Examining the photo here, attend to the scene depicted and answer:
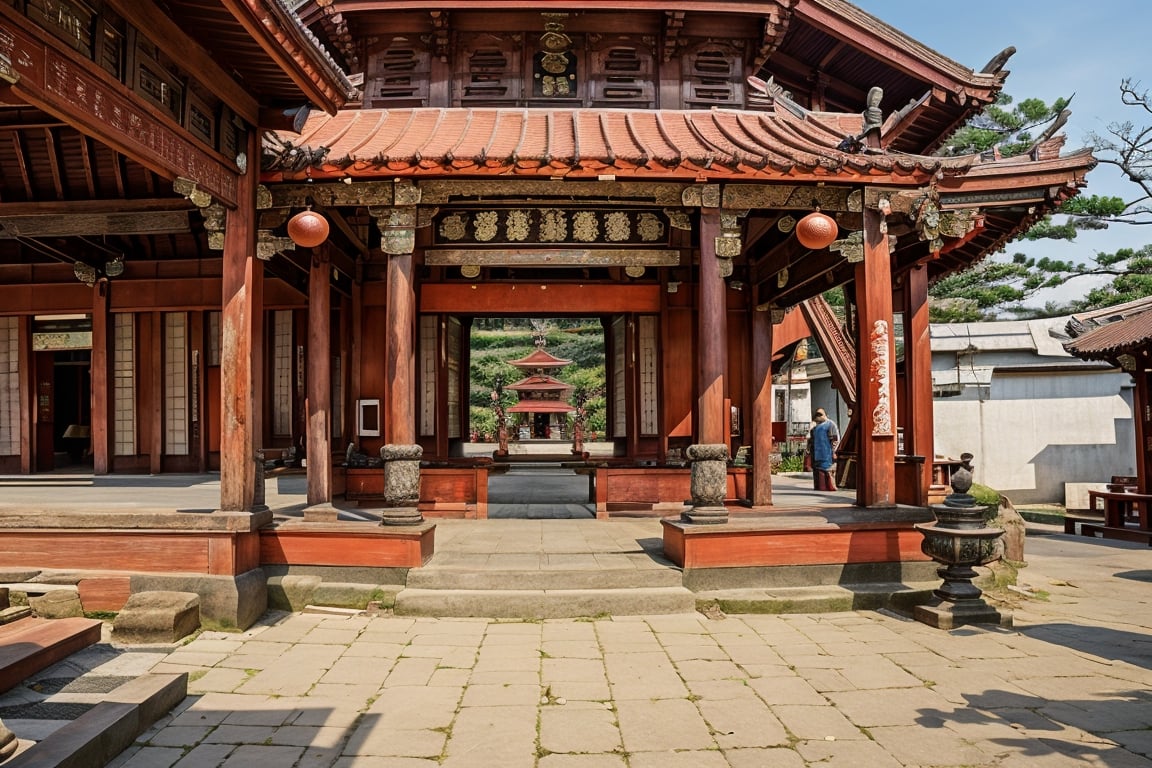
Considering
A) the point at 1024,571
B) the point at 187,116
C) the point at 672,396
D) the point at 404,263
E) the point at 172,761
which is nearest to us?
the point at 172,761

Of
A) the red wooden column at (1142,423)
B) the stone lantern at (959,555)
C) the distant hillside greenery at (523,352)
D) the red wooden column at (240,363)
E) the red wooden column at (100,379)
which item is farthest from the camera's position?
the distant hillside greenery at (523,352)

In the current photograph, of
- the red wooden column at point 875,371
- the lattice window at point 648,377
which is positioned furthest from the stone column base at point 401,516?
the lattice window at point 648,377

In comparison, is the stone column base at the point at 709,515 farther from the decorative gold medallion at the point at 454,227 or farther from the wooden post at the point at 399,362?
the decorative gold medallion at the point at 454,227

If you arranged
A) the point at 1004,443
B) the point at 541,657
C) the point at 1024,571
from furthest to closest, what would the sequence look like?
the point at 1004,443 < the point at 1024,571 < the point at 541,657

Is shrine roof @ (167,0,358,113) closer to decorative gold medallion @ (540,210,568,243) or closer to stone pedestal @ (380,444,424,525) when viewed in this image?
decorative gold medallion @ (540,210,568,243)

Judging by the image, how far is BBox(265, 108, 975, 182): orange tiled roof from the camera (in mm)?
6109

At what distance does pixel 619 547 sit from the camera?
6734 mm

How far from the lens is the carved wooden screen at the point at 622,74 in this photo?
29.1ft

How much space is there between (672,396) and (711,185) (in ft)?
12.7

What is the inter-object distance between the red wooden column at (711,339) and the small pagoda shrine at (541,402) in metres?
23.4

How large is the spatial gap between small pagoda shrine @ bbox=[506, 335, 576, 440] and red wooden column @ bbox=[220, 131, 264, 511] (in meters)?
23.8

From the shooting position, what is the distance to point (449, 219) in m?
8.06

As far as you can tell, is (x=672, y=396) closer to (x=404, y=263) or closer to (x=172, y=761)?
(x=404, y=263)

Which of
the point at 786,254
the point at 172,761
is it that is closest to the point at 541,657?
the point at 172,761
